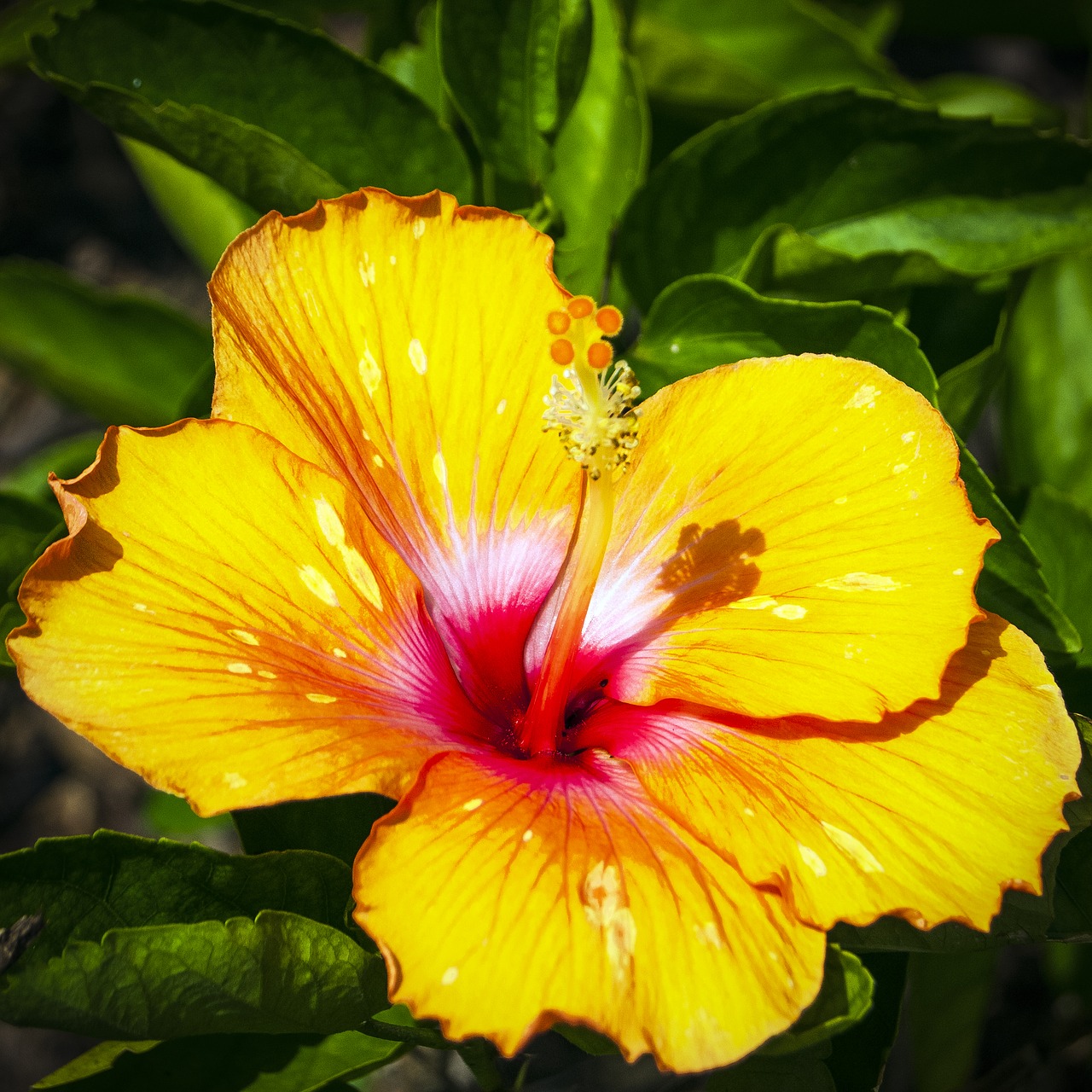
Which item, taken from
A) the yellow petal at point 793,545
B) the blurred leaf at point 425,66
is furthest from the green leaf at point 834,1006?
the blurred leaf at point 425,66

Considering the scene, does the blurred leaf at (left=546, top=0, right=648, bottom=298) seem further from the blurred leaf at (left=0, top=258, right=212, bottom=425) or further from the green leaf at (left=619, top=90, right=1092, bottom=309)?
the blurred leaf at (left=0, top=258, right=212, bottom=425)

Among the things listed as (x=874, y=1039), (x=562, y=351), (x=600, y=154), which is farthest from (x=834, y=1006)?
(x=600, y=154)

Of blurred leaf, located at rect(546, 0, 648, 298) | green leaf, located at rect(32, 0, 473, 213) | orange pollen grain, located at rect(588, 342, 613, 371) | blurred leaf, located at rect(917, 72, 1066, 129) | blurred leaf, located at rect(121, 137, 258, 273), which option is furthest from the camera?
blurred leaf, located at rect(917, 72, 1066, 129)

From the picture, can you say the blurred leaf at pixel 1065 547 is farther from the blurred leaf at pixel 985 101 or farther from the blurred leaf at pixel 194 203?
the blurred leaf at pixel 194 203

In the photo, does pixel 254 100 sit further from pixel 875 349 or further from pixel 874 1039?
pixel 874 1039

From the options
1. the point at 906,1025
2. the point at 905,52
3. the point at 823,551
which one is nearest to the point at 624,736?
the point at 823,551

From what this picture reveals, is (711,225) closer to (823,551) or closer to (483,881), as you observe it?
(823,551)

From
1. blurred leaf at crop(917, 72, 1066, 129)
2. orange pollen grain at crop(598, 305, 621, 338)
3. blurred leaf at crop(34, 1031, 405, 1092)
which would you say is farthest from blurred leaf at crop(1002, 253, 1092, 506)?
blurred leaf at crop(34, 1031, 405, 1092)
